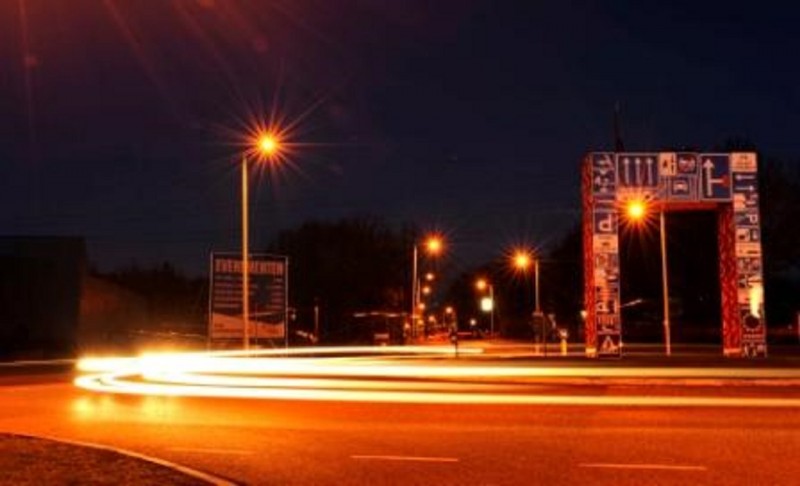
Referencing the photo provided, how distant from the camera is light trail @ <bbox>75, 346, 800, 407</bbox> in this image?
2270 cm

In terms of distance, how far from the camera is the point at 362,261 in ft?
305

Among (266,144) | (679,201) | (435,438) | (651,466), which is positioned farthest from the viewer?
(679,201)

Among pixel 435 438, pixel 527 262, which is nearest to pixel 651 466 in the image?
pixel 435 438

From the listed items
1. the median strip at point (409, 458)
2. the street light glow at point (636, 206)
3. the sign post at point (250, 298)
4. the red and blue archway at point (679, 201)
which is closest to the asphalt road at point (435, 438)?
the median strip at point (409, 458)

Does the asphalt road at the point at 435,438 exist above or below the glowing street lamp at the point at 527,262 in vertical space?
below

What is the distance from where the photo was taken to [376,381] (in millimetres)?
28984

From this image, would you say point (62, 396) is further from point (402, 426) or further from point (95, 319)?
point (95, 319)

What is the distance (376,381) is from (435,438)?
1302 cm

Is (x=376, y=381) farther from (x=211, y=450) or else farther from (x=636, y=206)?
(x=636, y=206)

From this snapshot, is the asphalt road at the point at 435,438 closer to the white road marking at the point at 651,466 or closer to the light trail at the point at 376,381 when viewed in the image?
the white road marking at the point at 651,466

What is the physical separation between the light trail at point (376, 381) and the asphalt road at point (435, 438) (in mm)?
1278

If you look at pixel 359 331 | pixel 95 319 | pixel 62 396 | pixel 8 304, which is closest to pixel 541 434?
pixel 62 396

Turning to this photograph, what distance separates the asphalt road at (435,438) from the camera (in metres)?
12.5

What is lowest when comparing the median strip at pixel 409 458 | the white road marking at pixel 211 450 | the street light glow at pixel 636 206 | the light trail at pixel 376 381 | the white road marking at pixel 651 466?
the white road marking at pixel 651 466
